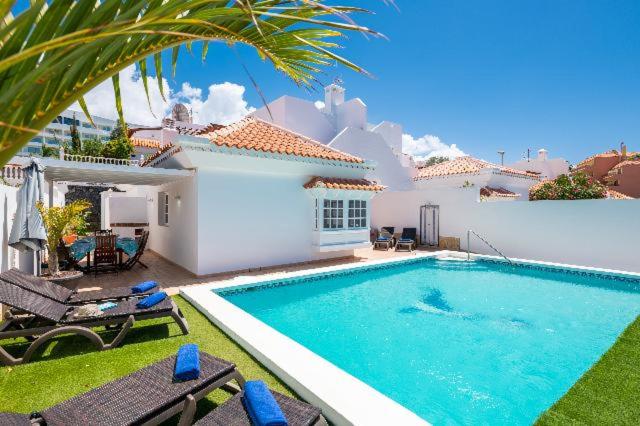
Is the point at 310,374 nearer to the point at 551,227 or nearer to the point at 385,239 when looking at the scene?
the point at 385,239

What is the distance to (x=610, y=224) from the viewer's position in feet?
47.0

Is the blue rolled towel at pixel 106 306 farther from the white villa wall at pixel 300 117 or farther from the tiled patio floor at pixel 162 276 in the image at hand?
the white villa wall at pixel 300 117

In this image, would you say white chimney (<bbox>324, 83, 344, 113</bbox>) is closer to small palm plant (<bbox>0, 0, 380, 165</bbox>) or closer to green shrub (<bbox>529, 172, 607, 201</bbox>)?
green shrub (<bbox>529, 172, 607, 201</bbox>)

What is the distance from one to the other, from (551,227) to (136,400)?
60.9 feet

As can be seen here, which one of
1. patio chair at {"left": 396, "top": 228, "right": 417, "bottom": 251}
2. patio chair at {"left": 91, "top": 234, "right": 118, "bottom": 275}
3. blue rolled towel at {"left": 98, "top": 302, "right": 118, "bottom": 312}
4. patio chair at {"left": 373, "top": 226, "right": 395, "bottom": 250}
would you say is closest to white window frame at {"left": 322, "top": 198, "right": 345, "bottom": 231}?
patio chair at {"left": 373, "top": 226, "right": 395, "bottom": 250}

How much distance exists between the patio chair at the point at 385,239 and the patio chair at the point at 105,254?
13781 mm

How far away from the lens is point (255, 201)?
12.7m

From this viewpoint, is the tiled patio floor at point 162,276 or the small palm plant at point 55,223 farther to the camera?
the tiled patio floor at point 162,276

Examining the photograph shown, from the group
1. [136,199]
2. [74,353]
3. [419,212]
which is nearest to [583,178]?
[419,212]

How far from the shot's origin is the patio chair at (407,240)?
1916cm

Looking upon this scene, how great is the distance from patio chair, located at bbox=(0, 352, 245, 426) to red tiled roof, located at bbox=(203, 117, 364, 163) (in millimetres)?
8842

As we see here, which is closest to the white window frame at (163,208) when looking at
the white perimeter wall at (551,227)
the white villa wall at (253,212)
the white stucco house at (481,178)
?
the white villa wall at (253,212)

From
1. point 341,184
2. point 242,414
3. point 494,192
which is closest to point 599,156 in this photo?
point 494,192

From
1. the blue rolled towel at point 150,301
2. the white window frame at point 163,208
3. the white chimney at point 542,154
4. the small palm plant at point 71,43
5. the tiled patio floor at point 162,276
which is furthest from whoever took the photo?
the white chimney at point 542,154
